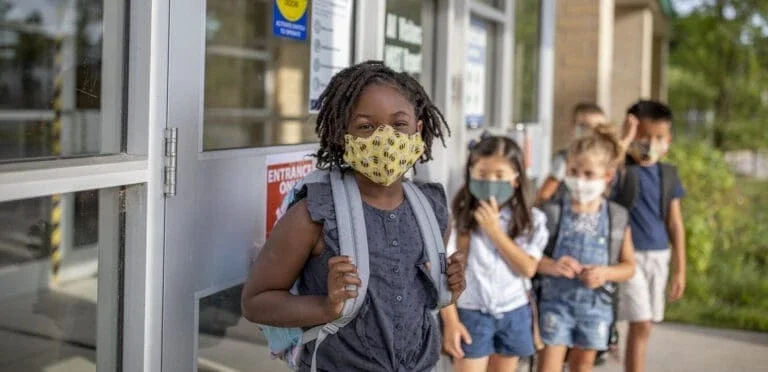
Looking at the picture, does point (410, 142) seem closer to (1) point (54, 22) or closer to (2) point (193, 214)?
(2) point (193, 214)

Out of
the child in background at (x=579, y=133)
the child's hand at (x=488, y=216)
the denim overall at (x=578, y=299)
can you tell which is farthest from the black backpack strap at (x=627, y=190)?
the child's hand at (x=488, y=216)

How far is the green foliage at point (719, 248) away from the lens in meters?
7.78

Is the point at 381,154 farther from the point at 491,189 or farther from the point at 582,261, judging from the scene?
the point at 582,261

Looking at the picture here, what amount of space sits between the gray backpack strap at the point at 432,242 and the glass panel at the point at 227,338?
68 cm

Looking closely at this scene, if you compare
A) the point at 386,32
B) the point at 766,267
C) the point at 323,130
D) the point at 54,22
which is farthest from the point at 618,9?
the point at 323,130

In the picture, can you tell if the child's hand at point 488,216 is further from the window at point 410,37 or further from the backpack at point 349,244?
the backpack at point 349,244

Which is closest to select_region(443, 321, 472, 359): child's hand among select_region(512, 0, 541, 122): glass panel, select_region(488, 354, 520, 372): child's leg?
select_region(488, 354, 520, 372): child's leg

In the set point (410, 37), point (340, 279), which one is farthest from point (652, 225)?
point (340, 279)

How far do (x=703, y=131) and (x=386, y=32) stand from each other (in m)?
13.4

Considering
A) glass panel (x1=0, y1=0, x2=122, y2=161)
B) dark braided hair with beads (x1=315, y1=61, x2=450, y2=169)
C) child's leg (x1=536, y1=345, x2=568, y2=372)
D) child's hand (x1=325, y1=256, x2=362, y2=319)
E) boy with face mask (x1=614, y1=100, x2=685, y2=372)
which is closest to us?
child's hand (x1=325, y1=256, x2=362, y2=319)

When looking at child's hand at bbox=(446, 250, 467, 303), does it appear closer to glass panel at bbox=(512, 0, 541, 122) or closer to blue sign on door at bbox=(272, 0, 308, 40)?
blue sign on door at bbox=(272, 0, 308, 40)

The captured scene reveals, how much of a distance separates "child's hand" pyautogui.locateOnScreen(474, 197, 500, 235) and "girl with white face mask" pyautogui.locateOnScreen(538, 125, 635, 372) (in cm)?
54

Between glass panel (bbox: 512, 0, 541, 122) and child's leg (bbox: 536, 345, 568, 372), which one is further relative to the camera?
glass panel (bbox: 512, 0, 541, 122)

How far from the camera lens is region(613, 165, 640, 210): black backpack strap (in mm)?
5004
